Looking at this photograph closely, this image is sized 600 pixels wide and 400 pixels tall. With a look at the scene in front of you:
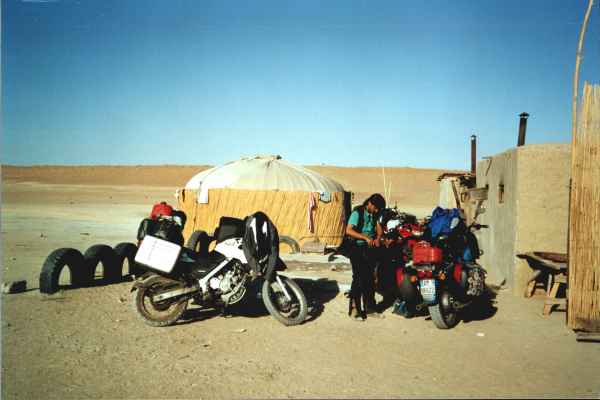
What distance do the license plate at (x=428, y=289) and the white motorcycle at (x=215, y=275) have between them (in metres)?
1.34

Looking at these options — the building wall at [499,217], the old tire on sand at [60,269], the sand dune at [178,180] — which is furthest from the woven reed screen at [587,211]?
the sand dune at [178,180]

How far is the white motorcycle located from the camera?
521 cm

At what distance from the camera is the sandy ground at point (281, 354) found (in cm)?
361

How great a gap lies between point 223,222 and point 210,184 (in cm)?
806

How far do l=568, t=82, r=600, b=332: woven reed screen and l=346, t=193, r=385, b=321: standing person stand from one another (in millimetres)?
2067

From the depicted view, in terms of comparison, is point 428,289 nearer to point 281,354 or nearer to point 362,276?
point 362,276

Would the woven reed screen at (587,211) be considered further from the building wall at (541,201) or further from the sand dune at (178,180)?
the sand dune at (178,180)

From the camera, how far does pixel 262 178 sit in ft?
44.5

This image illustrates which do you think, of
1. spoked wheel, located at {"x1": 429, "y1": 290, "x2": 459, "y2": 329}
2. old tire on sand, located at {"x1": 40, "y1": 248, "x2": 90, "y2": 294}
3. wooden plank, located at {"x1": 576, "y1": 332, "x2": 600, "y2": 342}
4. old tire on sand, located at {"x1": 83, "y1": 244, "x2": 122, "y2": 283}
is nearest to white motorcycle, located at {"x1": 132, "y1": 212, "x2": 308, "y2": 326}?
spoked wheel, located at {"x1": 429, "y1": 290, "x2": 459, "y2": 329}

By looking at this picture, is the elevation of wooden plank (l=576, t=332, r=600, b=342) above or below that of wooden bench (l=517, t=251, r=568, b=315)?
below

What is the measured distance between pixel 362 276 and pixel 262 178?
333 inches

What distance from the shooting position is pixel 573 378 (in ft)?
12.6

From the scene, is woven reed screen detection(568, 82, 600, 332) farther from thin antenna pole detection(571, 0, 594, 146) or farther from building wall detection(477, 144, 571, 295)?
building wall detection(477, 144, 571, 295)

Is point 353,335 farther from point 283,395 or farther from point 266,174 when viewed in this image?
point 266,174
